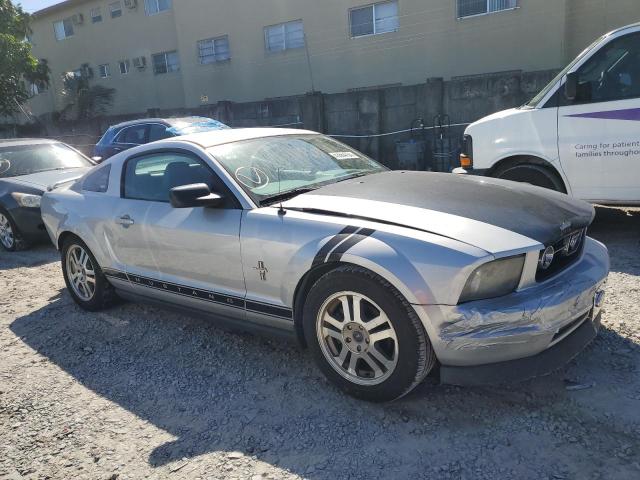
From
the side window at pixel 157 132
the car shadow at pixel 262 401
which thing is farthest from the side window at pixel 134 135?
the car shadow at pixel 262 401

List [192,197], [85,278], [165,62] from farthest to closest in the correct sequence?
1. [165,62]
2. [85,278]
3. [192,197]

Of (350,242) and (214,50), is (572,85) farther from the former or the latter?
(214,50)

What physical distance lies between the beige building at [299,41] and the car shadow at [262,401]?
1208 centimetres

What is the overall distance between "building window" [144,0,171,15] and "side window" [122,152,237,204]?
783 inches

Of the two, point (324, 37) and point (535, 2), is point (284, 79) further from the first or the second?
point (535, 2)

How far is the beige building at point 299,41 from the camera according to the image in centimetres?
1320

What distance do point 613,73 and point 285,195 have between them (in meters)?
3.72

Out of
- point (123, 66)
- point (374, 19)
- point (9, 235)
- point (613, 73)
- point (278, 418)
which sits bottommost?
point (278, 418)

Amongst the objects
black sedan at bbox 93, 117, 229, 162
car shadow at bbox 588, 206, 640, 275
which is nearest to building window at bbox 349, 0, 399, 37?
black sedan at bbox 93, 117, 229, 162

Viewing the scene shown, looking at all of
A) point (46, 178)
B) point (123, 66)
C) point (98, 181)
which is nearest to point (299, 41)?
point (123, 66)

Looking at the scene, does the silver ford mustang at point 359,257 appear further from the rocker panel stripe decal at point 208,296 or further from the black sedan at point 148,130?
the black sedan at point 148,130

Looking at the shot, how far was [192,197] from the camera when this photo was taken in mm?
3320

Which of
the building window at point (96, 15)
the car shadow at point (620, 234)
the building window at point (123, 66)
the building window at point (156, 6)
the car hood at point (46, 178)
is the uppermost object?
the building window at point (96, 15)

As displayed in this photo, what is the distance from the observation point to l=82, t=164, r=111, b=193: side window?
446cm
